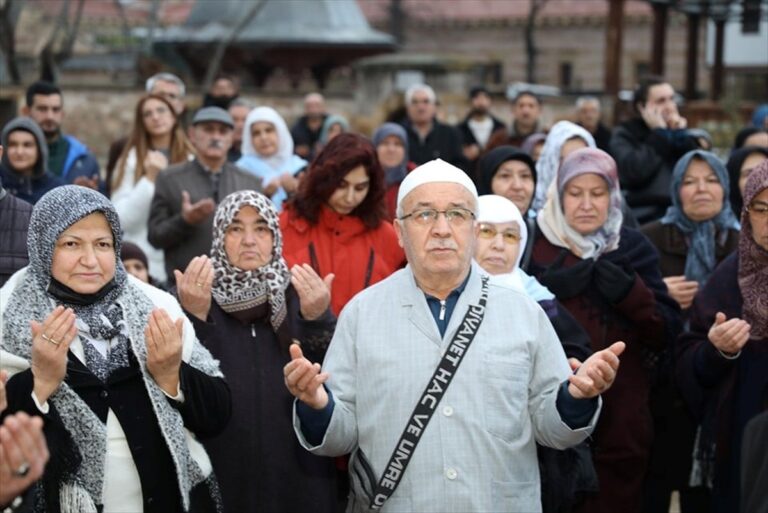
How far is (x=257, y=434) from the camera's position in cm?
508

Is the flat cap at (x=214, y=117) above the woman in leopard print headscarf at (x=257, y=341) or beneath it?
above

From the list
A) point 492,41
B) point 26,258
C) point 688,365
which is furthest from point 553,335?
point 492,41

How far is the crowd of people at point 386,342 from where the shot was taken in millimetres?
4121

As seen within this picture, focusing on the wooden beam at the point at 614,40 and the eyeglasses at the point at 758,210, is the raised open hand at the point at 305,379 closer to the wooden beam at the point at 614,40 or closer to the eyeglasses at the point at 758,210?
the eyeglasses at the point at 758,210

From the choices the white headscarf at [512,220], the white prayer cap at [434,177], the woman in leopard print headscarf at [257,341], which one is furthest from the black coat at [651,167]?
the white prayer cap at [434,177]

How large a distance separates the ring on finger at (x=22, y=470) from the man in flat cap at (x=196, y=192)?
12.4 feet

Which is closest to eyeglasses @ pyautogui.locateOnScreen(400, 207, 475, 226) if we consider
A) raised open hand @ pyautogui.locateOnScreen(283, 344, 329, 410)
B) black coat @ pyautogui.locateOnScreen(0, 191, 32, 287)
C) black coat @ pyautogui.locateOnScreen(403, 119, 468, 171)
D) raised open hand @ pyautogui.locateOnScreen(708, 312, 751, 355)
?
raised open hand @ pyautogui.locateOnScreen(283, 344, 329, 410)

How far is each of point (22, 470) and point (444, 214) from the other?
5.53 feet

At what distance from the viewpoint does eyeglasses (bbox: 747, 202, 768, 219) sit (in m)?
5.48

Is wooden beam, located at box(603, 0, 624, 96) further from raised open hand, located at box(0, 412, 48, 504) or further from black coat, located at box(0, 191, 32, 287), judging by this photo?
raised open hand, located at box(0, 412, 48, 504)

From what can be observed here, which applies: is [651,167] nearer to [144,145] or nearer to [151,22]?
[144,145]

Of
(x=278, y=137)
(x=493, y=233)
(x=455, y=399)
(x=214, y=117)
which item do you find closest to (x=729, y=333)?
(x=493, y=233)

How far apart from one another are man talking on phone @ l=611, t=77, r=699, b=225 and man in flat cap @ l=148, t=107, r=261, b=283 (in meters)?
2.48

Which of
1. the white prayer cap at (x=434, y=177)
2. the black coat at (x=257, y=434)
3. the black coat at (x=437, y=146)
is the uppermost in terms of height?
the black coat at (x=437, y=146)
